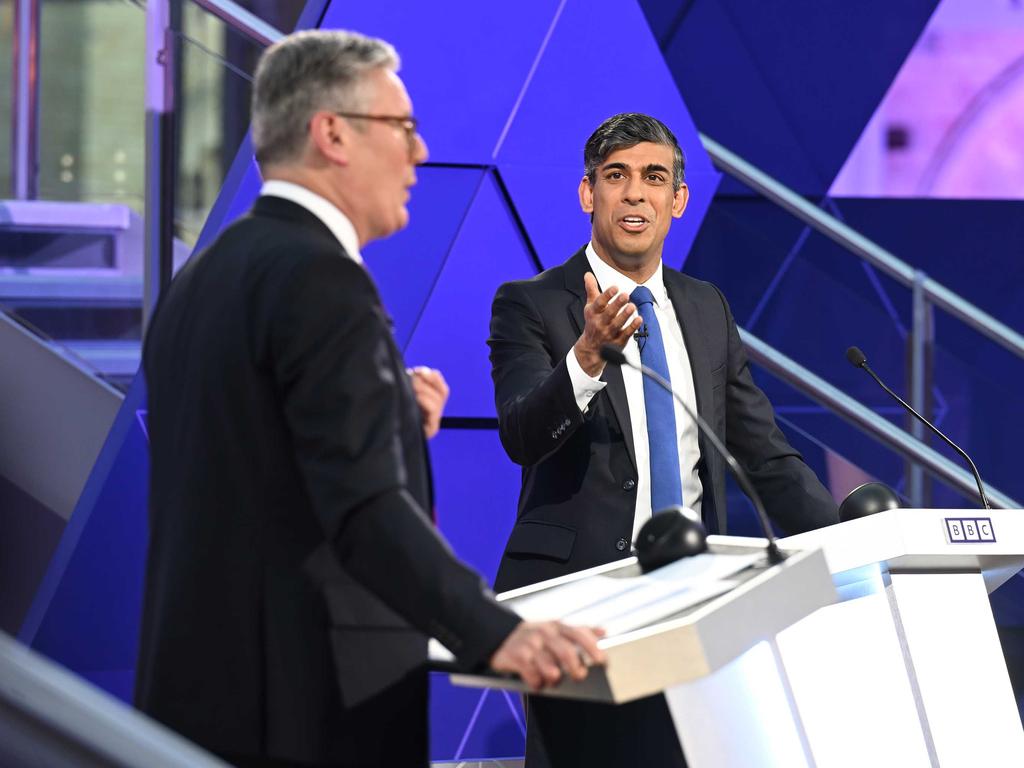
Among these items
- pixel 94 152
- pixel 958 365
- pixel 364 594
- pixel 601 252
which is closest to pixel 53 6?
pixel 94 152

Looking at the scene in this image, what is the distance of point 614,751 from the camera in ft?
7.52

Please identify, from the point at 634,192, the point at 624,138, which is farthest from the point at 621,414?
the point at 624,138

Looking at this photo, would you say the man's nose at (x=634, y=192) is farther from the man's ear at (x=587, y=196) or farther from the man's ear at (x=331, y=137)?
the man's ear at (x=331, y=137)

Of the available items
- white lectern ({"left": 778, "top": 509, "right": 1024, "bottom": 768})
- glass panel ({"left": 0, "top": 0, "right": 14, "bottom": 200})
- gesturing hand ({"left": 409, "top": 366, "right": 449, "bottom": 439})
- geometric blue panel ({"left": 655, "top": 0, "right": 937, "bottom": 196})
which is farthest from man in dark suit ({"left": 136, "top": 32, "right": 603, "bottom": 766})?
glass panel ({"left": 0, "top": 0, "right": 14, "bottom": 200})

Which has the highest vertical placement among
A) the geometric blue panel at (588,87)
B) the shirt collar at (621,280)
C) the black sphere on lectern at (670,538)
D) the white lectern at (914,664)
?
the geometric blue panel at (588,87)

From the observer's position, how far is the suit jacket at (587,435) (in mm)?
2420

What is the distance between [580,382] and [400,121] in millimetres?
797

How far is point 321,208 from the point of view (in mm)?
1546

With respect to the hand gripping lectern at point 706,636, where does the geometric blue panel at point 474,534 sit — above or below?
below

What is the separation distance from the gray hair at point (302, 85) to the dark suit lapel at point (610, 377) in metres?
0.98

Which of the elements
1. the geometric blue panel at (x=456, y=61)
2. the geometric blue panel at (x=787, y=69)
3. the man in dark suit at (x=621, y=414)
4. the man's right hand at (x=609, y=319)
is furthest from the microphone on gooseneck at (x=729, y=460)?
the geometric blue panel at (x=787, y=69)

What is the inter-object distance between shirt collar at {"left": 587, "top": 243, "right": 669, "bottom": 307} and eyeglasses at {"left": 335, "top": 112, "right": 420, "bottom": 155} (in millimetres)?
1091

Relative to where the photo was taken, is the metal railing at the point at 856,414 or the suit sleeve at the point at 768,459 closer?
the suit sleeve at the point at 768,459

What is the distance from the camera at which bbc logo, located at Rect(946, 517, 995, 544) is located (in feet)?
7.02
